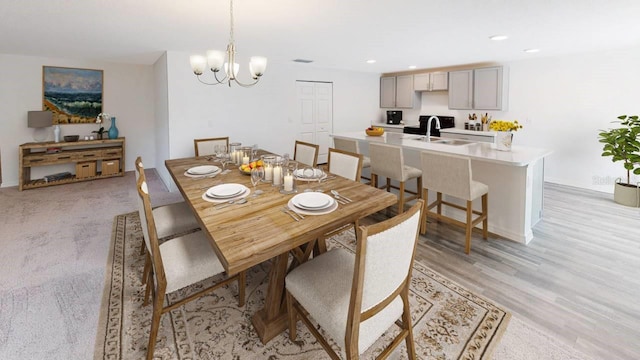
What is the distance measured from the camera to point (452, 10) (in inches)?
102

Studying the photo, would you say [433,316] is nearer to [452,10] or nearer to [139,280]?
[139,280]

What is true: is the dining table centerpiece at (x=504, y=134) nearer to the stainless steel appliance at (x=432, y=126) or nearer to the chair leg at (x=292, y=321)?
the chair leg at (x=292, y=321)

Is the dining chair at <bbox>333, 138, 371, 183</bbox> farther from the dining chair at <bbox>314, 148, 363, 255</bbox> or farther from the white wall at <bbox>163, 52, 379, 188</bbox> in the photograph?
the white wall at <bbox>163, 52, 379, 188</bbox>

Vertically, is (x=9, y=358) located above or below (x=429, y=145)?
below

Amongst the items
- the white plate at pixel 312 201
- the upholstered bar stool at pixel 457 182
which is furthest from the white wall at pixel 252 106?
the white plate at pixel 312 201

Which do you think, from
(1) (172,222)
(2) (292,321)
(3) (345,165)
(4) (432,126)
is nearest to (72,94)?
(1) (172,222)

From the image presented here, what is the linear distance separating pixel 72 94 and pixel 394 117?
648 cm

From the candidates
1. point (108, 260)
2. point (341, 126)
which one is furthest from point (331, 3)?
point (341, 126)

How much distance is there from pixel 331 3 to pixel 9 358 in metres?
3.12

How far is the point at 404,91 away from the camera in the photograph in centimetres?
683

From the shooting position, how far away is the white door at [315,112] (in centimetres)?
611

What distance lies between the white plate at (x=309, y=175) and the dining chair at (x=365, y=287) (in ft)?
2.78

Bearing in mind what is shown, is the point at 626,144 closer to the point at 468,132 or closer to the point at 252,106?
the point at 468,132

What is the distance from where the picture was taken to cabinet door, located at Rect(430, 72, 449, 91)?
6.03 meters
